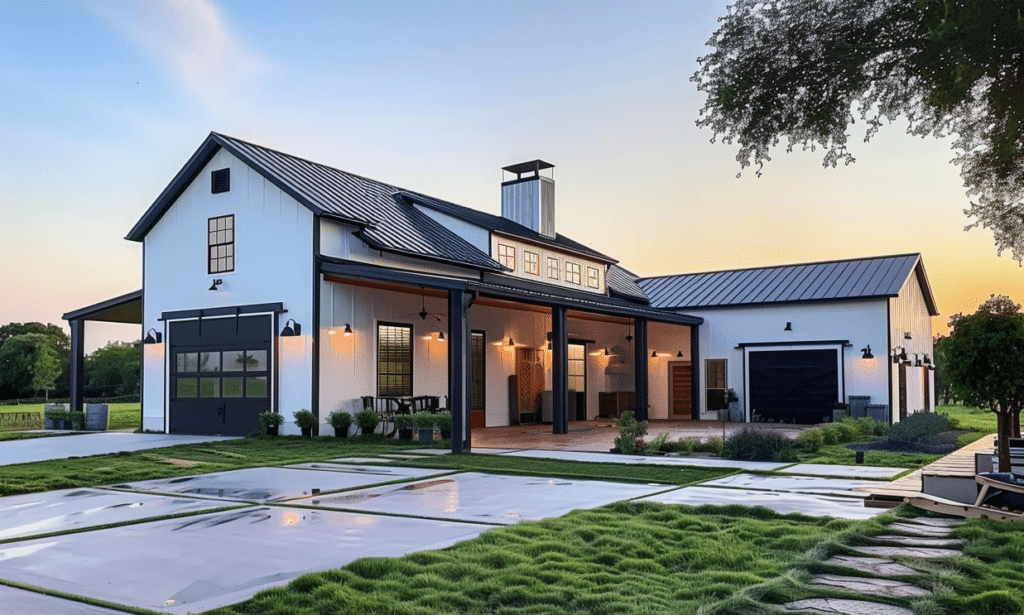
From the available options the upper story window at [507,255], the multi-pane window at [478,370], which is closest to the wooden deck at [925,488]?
the multi-pane window at [478,370]

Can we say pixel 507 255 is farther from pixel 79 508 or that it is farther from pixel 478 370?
pixel 79 508

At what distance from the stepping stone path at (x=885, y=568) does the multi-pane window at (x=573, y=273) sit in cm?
1836

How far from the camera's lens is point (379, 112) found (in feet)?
69.7

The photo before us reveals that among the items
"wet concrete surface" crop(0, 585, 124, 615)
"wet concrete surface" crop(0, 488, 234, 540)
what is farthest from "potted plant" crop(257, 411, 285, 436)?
"wet concrete surface" crop(0, 585, 124, 615)

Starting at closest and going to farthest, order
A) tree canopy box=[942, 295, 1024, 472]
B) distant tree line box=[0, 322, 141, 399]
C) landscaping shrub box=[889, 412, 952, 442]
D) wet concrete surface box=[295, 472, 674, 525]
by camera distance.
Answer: wet concrete surface box=[295, 472, 674, 525] < tree canopy box=[942, 295, 1024, 472] < landscaping shrub box=[889, 412, 952, 442] < distant tree line box=[0, 322, 141, 399]

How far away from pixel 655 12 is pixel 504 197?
1063cm

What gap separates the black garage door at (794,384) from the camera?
24688mm

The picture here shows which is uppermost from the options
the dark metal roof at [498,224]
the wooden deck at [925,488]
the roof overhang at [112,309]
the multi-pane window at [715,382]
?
the dark metal roof at [498,224]

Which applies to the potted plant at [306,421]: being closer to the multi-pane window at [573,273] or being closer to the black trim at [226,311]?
the black trim at [226,311]

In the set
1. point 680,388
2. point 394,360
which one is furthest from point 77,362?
point 680,388

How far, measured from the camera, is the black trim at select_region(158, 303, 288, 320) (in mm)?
18734

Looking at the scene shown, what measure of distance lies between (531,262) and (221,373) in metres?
8.59

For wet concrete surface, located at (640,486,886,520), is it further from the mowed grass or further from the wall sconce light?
the wall sconce light

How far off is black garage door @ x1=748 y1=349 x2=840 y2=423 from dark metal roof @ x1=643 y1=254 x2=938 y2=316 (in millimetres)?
1601
